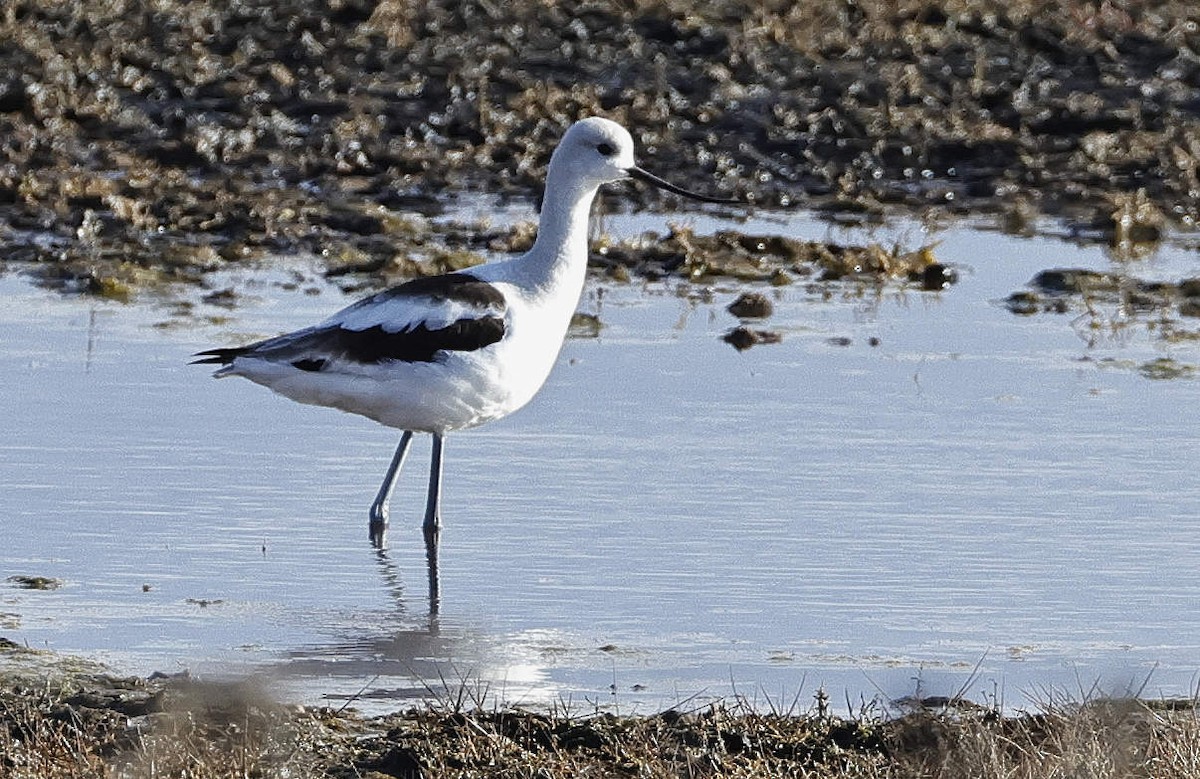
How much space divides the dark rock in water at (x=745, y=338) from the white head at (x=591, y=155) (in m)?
2.47

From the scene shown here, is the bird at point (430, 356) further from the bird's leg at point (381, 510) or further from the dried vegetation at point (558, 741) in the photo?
the dried vegetation at point (558, 741)

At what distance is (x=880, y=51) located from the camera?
18391 millimetres

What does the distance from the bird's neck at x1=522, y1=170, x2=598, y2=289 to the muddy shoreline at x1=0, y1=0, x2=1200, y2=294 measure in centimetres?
422

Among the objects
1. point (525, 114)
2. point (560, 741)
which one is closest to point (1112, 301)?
point (525, 114)

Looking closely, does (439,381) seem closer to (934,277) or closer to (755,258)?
(934,277)

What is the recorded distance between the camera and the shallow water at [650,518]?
21.1 ft

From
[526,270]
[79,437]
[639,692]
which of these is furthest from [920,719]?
[79,437]

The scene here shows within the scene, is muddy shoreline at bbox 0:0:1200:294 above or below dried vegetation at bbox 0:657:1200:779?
above

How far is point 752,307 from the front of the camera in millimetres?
11688

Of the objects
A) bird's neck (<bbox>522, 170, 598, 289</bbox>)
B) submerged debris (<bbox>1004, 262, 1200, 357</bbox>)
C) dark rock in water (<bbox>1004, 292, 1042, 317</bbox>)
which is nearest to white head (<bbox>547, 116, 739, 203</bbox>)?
bird's neck (<bbox>522, 170, 598, 289</bbox>)

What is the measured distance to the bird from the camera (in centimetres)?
784

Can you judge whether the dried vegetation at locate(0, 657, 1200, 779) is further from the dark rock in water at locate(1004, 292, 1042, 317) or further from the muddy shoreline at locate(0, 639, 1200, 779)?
the dark rock in water at locate(1004, 292, 1042, 317)

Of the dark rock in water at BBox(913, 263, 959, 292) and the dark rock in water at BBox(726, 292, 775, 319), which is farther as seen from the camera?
the dark rock in water at BBox(913, 263, 959, 292)


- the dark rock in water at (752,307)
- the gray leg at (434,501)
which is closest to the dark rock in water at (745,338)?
the dark rock in water at (752,307)
